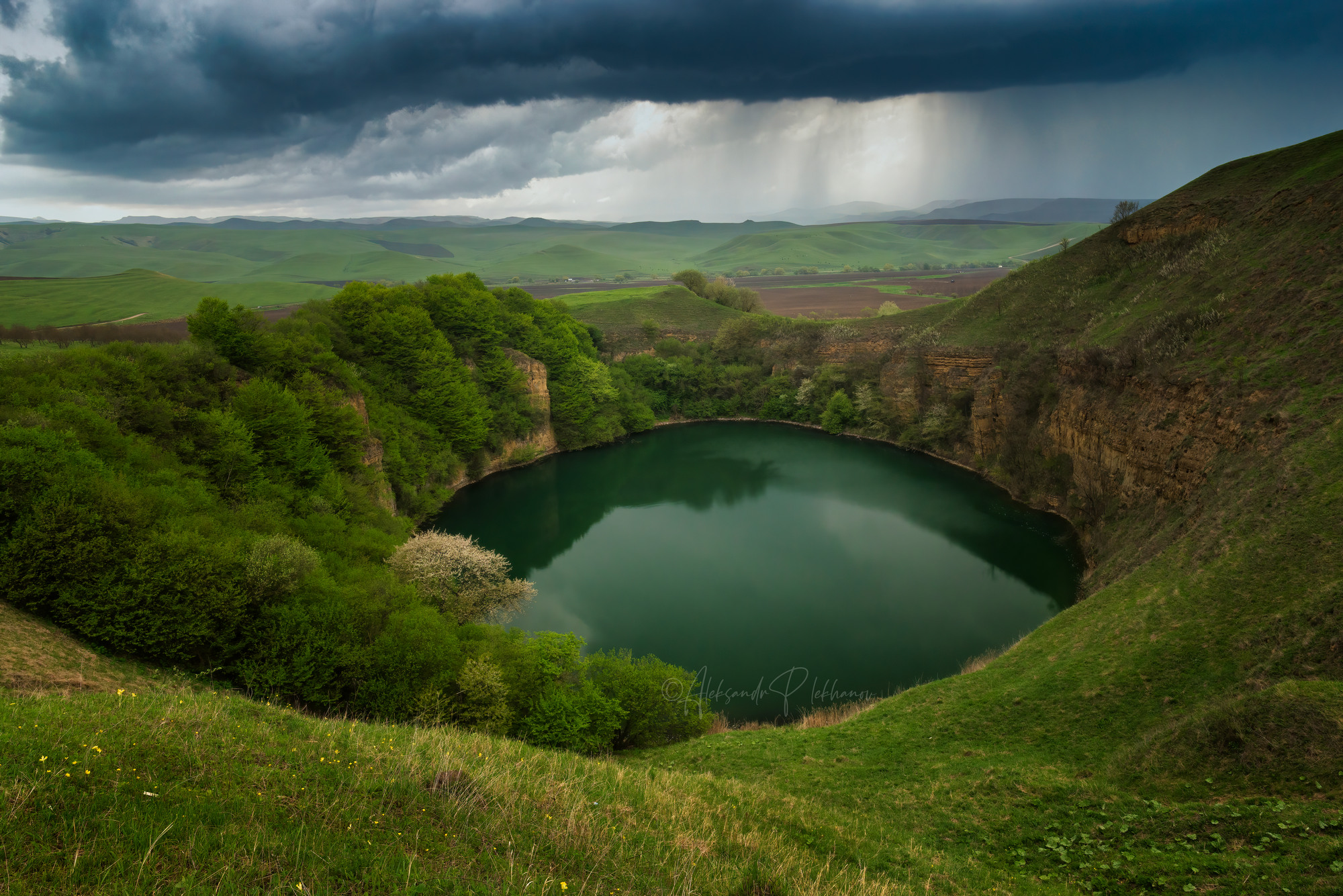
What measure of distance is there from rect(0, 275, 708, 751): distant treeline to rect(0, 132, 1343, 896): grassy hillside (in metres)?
4.14

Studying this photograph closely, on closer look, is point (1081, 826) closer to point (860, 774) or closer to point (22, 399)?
point (860, 774)

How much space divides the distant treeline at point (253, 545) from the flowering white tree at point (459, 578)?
0.81 m

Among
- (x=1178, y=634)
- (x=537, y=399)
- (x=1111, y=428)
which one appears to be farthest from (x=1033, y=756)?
(x=537, y=399)

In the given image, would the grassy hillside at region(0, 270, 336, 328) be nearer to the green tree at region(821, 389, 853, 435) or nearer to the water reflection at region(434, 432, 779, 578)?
the water reflection at region(434, 432, 779, 578)

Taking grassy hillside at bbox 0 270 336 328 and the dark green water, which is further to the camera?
grassy hillside at bbox 0 270 336 328

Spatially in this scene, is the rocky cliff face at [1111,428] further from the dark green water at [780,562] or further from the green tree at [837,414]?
the green tree at [837,414]

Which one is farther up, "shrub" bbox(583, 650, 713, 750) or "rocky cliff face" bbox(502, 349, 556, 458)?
"rocky cliff face" bbox(502, 349, 556, 458)

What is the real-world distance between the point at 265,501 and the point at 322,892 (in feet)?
76.0

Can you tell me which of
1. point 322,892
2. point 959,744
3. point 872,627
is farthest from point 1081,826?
point 872,627

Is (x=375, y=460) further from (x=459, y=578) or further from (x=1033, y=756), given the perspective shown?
(x=1033, y=756)

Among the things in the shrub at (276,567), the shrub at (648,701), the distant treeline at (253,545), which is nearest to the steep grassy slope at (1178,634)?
the shrub at (648,701)

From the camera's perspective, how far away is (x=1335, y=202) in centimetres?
2895

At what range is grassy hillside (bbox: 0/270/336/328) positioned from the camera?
47.0m

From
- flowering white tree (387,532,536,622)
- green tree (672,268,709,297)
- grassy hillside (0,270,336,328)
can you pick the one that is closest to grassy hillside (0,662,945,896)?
flowering white tree (387,532,536,622)
